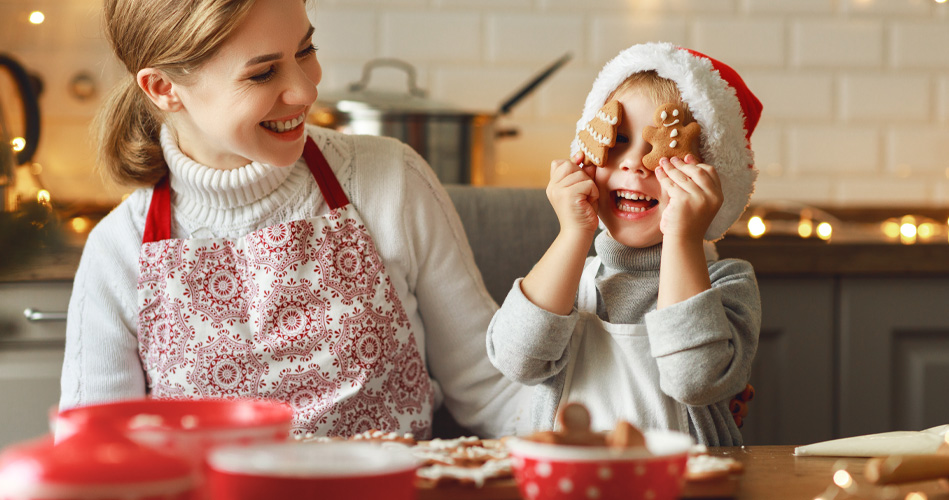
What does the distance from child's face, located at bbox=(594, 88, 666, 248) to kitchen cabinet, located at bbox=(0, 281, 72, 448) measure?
1.00m

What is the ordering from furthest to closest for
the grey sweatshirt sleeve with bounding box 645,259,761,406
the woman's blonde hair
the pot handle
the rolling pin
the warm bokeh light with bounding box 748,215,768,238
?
1. the pot handle
2. the warm bokeh light with bounding box 748,215,768,238
3. the woman's blonde hair
4. the grey sweatshirt sleeve with bounding box 645,259,761,406
5. the rolling pin

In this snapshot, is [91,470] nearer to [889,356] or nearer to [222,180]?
[222,180]

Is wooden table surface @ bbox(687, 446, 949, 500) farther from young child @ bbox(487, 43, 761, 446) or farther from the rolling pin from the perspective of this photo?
young child @ bbox(487, 43, 761, 446)

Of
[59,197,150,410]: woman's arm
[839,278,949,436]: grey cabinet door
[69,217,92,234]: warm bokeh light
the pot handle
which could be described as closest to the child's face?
[59,197,150,410]: woman's arm

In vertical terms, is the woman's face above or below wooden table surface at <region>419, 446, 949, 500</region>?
above

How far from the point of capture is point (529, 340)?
0.98 metres

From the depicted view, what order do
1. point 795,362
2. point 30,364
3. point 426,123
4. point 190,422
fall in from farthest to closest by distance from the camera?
point 426,123 < point 795,362 < point 30,364 < point 190,422

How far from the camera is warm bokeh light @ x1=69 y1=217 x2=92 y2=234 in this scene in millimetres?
1709

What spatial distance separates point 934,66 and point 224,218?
1.92m

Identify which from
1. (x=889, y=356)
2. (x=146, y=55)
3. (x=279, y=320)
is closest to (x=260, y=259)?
(x=279, y=320)

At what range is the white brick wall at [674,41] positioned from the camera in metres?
2.20

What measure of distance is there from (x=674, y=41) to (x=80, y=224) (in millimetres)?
1469

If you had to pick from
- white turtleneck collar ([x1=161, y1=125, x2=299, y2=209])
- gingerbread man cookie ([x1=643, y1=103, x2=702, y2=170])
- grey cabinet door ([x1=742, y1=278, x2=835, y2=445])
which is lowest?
grey cabinet door ([x1=742, y1=278, x2=835, y2=445])

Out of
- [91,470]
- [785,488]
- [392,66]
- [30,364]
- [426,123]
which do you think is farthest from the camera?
[392,66]
